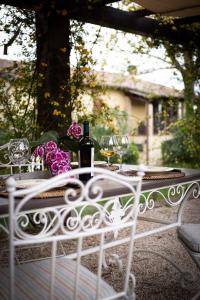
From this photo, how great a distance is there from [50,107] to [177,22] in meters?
2.45

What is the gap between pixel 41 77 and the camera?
16.0 ft

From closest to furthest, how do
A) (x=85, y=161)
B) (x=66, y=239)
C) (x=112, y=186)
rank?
(x=66, y=239), (x=112, y=186), (x=85, y=161)

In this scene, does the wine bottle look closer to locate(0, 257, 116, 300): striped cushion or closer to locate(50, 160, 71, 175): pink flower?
locate(50, 160, 71, 175): pink flower

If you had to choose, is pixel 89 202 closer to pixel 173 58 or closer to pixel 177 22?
pixel 177 22

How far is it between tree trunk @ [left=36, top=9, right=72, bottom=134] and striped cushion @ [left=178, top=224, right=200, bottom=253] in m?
2.43

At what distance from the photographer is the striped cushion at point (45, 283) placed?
174 centimetres

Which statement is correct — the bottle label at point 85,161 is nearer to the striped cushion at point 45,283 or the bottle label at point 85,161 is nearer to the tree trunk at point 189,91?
the striped cushion at point 45,283

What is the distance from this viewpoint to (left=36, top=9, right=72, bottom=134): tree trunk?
4.82m

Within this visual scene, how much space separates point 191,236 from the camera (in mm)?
2500

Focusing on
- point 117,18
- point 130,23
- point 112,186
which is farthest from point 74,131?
point 130,23

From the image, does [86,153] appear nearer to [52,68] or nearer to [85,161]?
[85,161]

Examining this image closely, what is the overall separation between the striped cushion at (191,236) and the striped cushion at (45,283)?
2.43ft

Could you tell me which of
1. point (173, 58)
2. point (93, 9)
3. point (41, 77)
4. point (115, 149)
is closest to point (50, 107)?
point (41, 77)

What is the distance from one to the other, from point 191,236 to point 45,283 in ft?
3.28
